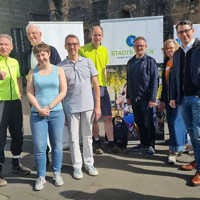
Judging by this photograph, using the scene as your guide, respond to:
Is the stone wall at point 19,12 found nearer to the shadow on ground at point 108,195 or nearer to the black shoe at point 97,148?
the black shoe at point 97,148

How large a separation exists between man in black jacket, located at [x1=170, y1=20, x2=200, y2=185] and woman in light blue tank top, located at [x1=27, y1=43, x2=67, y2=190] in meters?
1.43

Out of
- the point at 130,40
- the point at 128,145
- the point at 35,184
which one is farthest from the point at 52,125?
the point at 130,40

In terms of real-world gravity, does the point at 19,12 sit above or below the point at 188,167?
above

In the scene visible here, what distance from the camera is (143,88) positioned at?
387 cm

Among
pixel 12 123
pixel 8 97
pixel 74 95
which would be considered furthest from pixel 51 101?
pixel 12 123

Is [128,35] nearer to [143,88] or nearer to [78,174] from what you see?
[143,88]

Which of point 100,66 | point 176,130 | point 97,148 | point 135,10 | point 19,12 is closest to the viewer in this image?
point 176,130

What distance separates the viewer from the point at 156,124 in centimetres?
455

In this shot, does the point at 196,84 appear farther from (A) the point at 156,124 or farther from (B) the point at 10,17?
(B) the point at 10,17

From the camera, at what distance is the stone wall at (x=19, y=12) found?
1727 cm

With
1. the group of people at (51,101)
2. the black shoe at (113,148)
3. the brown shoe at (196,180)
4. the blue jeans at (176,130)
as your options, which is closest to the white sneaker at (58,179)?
the group of people at (51,101)

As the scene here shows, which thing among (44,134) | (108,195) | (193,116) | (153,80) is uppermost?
(153,80)

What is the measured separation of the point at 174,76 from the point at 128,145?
192 centimetres

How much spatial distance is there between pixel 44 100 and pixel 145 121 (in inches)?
73.8
